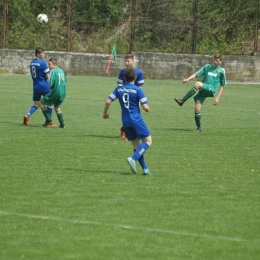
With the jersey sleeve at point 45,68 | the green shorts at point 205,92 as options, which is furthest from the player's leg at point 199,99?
the jersey sleeve at point 45,68

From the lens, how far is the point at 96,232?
777 cm

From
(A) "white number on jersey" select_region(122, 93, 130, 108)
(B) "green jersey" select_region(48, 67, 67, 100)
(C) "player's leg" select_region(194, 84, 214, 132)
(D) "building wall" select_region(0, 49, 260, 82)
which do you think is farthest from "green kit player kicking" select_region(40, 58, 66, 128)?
(D) "building wall" select_region(0, 49, 260, 82)

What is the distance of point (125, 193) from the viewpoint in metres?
9.86

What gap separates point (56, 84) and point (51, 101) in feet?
1.30

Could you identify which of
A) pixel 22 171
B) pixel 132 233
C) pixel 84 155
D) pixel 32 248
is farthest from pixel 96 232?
pixel 84 155

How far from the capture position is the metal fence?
40688mm

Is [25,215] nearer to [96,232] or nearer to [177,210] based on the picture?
[96,232]

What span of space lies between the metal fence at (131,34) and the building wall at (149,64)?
1.13 metres

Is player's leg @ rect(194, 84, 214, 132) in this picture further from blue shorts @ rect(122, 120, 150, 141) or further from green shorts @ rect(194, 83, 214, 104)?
blue shorts @ rect(122, 120, 150, 141)

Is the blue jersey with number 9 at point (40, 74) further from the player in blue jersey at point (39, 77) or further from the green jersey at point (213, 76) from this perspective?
the green jersey at point (213, 76)

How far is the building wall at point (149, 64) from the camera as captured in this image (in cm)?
3884

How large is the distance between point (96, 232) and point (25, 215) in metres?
1.05

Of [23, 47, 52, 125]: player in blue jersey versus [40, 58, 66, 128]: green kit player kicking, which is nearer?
[40, 58, 66, 128]: green kit player kicking

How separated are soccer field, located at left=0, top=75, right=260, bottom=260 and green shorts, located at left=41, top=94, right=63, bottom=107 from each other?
597 millimetres
